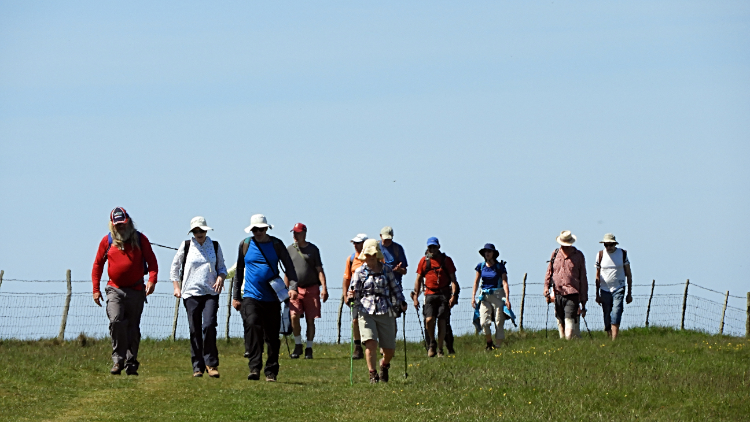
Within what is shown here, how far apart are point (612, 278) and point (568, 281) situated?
87 centimetres

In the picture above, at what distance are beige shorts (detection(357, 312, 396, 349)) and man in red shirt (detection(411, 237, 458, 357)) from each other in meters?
Answer: 4.08

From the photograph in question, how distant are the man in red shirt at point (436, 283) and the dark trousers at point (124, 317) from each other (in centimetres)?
519

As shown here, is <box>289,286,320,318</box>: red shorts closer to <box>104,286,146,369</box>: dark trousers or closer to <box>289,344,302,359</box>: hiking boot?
<box>289,344,302,359</box>: hiking boot

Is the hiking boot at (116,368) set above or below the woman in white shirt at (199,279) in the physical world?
below

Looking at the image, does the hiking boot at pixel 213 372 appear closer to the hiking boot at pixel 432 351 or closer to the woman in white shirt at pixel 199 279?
the woman in white shirt at pixel 199 279

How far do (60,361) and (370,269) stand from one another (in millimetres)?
4880

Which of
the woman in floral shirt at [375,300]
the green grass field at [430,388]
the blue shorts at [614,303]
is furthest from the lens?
the blue shorts at [614,303]

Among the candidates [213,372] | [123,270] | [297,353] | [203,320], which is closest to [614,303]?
[297,353]

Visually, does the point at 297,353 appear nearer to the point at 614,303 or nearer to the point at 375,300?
the point at 614,303

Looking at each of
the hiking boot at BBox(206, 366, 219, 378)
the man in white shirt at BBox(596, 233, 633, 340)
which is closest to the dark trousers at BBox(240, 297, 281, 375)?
the hiking boot at BBox(206, 366, 219, 378)

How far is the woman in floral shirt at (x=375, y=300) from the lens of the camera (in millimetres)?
12883

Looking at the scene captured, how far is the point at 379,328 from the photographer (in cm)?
1306

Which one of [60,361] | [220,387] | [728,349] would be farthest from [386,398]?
[728,349]

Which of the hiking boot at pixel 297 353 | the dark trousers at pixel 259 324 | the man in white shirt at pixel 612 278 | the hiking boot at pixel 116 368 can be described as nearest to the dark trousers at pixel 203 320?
the dark trousers at pixel 259 324
